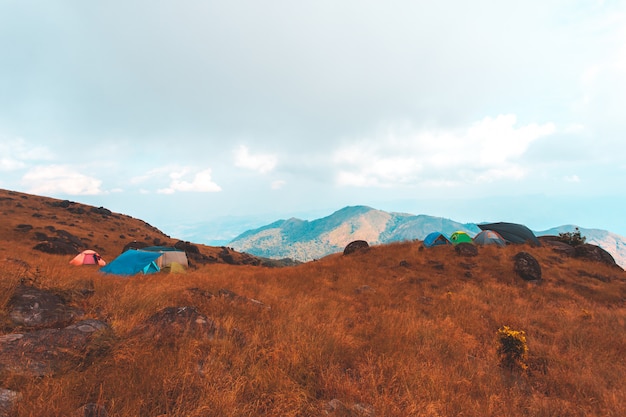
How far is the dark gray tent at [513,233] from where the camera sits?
25078 mm

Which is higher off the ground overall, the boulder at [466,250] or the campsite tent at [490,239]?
the campsite tent at [490,239]

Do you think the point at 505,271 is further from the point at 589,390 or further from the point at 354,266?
the point at 589,390

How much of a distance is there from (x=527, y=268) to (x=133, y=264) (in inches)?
1101

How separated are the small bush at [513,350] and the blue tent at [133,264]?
22.5 m

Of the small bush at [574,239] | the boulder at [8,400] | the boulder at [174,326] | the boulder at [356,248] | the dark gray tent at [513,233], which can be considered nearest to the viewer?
the boulder at [8,400]

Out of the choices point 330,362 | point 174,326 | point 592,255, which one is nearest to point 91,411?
point 174,326

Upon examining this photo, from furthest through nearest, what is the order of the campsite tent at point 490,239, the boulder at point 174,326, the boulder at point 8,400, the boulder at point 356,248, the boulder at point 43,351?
1. the campsite tent at point 490,239
2. the boulder at point 356,248
3. the boulder at point 174,326
4. the boulder at point 43,351
5. the boulder at point 8,400

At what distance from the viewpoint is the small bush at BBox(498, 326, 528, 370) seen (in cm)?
640

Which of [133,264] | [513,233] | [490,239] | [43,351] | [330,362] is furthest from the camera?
[513,233]

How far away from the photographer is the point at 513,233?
86.0ft

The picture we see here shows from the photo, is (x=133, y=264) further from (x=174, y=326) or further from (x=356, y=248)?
(x=174, y=326)

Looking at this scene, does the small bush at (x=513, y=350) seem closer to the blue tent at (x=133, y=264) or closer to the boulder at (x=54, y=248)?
the blue tent at (x=133, y=264)

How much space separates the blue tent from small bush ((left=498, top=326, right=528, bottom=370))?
22.5 m

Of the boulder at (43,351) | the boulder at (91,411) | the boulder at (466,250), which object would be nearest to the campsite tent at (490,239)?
the boulder at (466,250)
